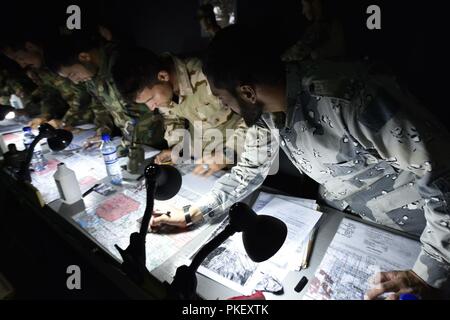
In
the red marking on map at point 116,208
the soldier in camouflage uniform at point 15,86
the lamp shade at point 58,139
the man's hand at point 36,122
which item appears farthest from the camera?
the soldier in camouflage uniform at point 15,86

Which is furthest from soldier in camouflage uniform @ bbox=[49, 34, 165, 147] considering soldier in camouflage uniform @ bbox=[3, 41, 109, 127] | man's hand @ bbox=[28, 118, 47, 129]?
man's hand @ bbox=[28, 118, 47, 129]

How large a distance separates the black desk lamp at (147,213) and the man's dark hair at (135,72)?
725mm

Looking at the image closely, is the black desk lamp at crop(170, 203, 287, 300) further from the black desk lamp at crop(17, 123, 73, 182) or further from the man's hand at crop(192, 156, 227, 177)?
the black desk lamp at crop(17, 123, 73, 182)

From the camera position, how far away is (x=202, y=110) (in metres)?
1.78

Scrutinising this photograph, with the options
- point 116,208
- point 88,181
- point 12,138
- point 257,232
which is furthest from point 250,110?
point 12,138

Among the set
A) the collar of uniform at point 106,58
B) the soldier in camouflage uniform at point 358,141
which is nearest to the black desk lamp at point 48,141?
the collar of uniform at point 106,58

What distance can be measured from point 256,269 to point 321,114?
601mm

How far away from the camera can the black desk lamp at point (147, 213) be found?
0.78 m

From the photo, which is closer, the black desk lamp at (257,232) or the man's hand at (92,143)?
the black desk lamp at (257,232)

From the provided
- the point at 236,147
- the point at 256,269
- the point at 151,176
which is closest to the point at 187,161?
the point at 236,147

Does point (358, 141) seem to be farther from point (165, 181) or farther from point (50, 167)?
point (50, 167)

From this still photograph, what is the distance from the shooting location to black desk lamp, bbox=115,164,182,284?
779 millimetres

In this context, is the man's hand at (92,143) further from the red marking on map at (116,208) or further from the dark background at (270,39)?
the red marking on map at (116,208)
